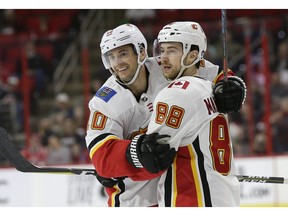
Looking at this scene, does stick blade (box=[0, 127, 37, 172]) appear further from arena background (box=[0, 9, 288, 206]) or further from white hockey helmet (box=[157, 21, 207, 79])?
arena background (box=[0, 9, 288, 206])

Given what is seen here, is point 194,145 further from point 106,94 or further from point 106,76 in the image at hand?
point 106,76

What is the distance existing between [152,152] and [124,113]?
36 cm

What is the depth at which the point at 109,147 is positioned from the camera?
2.74 meters

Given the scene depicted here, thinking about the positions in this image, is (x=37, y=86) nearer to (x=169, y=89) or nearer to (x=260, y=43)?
(x=260, y=43)

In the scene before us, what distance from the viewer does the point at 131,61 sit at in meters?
2.92

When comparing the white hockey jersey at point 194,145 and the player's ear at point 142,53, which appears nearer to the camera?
the white hockey jersey at point 194,145

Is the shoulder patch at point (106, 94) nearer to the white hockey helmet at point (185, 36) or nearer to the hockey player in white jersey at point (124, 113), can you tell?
the hockey player in white jersey at point (124, 113)

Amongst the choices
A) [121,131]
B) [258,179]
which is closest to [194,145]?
[121,131]

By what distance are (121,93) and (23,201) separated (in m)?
3.54

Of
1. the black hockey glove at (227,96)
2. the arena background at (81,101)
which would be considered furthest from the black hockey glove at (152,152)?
the arena background at (81,101)

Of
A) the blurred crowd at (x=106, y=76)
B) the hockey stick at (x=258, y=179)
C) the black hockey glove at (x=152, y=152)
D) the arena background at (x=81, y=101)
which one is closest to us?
the black hockey glove at (x=152, y=152)

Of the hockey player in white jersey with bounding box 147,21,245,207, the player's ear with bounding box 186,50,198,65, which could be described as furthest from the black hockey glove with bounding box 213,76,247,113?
the player's ear with bounding box 186,50,198,65

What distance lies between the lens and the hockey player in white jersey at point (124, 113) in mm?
2744

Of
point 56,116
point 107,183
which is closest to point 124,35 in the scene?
point 107,183
